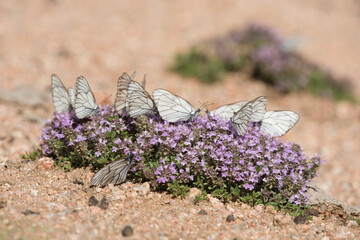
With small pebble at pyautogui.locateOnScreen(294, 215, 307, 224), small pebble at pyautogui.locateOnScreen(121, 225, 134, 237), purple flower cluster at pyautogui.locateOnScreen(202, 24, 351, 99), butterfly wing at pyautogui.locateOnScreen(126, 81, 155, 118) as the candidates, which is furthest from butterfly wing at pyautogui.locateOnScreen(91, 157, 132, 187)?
purple flower cluster at pyautogui.locateOnScreen(202, 24, 351, 99)

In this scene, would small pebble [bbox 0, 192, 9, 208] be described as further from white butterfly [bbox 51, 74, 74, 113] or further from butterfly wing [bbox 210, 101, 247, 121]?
butterfly wing [bbox 210, 101, 247, 121]

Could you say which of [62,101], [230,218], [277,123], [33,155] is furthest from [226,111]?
[33,155]

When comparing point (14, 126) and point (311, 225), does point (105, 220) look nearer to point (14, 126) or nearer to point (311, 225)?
point (311, 225)

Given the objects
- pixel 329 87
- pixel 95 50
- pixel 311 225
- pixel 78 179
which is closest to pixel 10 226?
pixel 78 179

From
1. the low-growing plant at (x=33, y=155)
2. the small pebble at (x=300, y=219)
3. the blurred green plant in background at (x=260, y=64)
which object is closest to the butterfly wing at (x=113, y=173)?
the low-growing plant at (x=33, y=155)

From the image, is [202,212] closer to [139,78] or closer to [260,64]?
[139,78]

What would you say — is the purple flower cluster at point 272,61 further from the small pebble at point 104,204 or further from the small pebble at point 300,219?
the small pebble at point 104,204
